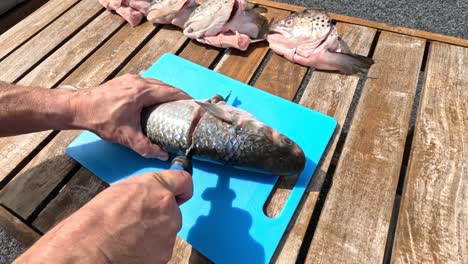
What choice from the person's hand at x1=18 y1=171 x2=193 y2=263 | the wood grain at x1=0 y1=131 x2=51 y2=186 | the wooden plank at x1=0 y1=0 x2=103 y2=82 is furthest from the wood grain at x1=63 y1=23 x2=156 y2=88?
the person's hand at x1=18 y1=171 x2=193 y2=263

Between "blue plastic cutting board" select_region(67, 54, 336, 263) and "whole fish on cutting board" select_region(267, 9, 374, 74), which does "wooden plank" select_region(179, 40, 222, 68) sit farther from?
"whole fish on cutting board" select_region(267, 9, 374, 74)

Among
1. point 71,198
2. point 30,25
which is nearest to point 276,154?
point 71,198

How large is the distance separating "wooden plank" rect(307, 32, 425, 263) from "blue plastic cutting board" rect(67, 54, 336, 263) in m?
0.19

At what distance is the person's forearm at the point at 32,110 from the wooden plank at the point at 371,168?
1.63m

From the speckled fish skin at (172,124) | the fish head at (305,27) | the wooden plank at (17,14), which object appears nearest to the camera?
the speckled fish skin at (172,124)

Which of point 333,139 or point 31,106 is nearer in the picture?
point 31,106

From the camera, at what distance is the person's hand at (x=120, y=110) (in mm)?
2018

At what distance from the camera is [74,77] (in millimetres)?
2777

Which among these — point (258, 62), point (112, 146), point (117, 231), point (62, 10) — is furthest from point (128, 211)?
point (62, 10)

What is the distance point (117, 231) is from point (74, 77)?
1930mm

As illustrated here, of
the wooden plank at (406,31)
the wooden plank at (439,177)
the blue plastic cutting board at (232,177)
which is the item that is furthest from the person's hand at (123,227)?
the wooden plank at (406,31)

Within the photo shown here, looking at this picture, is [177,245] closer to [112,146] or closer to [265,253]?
[265,253]

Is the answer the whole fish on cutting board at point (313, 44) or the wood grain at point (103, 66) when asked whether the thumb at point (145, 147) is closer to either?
the wood grain at point (103, 66)

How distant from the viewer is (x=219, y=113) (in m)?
1.96
